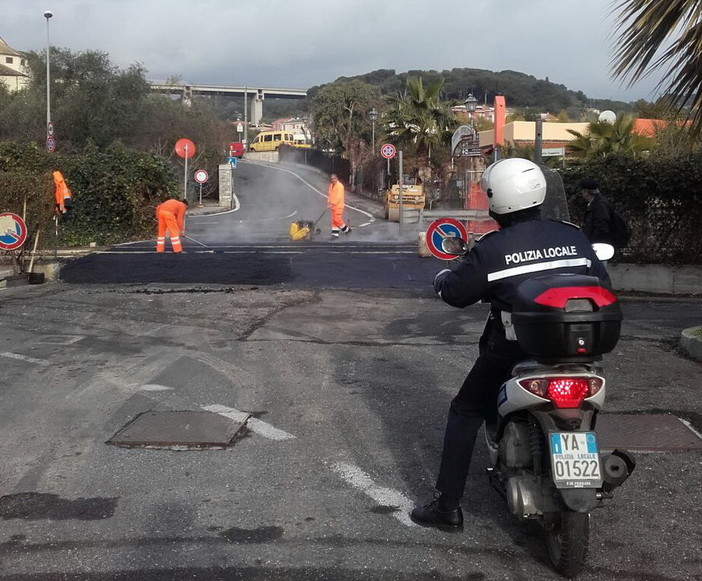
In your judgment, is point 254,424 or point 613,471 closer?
point 613,471

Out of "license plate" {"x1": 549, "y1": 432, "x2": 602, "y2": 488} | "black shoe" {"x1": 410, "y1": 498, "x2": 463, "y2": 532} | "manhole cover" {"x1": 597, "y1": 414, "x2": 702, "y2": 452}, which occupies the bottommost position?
"black shoe" {"x1": 410, "y1": 498, "x2": 463, "y2": 532}

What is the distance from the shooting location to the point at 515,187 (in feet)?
13.1

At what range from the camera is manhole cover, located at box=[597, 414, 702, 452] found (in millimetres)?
5484

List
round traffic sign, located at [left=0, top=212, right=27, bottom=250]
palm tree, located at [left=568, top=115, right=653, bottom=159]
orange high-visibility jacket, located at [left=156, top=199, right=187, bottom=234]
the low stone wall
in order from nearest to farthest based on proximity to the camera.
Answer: the low stone wall, round traffic sign, located at [left=0, top=212, right=27, bottom=250], orange high-visibility jacket, located at [left=156, top=199, right=187, bottom=234], palm tree, located at [left=568, top=115, right=653, bottom=159]

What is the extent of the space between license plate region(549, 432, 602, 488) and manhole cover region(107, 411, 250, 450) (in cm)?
269

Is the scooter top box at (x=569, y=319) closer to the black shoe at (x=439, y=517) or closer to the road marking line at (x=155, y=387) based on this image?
the black shoe at (x=439, y=517)

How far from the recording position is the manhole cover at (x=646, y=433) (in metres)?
5.48

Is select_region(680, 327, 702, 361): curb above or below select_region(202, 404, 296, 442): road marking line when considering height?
above

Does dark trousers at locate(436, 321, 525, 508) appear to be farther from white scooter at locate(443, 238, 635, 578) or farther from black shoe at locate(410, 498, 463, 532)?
white scooter at locate(443, 238, 635, 578)

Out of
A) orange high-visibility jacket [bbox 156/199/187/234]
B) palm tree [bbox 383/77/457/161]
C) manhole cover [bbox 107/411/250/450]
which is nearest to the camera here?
manhole cover [bbox 107/411/250/450]

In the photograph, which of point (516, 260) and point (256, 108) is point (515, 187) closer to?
point (516, 260)

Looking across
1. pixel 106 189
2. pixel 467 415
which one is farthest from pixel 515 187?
pixel 106 189

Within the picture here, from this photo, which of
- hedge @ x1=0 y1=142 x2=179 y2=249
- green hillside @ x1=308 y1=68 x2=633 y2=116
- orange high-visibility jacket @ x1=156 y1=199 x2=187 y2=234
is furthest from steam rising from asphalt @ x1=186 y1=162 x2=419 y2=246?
green hillside @ x1=308 y1=68 x2=633 y2=116

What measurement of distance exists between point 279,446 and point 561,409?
2.49 m
